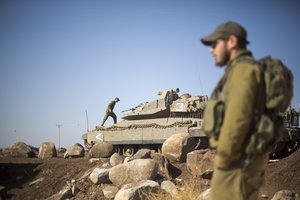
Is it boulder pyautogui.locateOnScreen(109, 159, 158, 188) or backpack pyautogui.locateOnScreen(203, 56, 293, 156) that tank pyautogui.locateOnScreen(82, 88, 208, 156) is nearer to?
boulder pyautogui.locateOnScreen(109, 159, 158, 188)

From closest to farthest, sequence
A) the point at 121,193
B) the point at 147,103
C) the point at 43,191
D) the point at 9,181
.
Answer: the point at 121,193 → the point at 43,191 → the point at 9,181 → the point at 147,103

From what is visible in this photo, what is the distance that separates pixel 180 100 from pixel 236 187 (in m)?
14.1

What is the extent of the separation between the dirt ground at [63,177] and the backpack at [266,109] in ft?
16.6

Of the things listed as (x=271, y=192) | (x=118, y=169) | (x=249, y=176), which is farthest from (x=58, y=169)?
(x=249, y=176)

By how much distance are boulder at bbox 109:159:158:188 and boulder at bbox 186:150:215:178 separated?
1.16 meters

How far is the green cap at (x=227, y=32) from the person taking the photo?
269 centimetres

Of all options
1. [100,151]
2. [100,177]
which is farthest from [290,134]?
[100,177]

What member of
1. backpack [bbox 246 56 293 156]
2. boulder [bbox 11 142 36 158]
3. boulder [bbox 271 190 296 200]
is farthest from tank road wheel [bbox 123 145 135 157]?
backpack [bbox 246 56 293 156]

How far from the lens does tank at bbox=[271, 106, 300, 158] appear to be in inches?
546

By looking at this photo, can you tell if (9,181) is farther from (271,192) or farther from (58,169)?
(271,192)

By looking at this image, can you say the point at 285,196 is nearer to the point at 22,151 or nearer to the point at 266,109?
the point at 266,109

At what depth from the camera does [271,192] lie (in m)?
7.27

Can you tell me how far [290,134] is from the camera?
543 inches

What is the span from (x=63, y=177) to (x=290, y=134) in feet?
32.5
